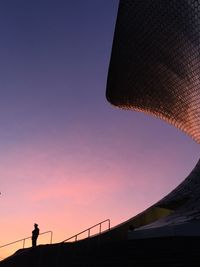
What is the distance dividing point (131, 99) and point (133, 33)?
6400 mm

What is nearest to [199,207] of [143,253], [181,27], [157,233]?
[157,233]

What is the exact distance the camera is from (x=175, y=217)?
23.0 m

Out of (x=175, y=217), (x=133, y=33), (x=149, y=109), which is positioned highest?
(x=133, y=33)

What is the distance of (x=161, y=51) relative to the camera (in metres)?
33.4

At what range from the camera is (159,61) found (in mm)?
34219

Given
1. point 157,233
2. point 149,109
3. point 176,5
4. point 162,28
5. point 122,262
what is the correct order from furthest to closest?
point 149,109, point 162,28, point 176,5, point 157,233, point 122,262

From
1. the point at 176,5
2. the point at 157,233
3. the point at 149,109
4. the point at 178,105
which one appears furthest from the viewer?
the point at 149,109

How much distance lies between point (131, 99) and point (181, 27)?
9049 millimetres

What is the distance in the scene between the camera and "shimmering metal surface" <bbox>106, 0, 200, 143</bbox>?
3062 cm

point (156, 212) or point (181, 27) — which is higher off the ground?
point (181, 27)

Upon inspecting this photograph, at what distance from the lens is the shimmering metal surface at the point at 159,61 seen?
100 feet

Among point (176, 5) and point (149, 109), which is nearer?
point (176, 5)

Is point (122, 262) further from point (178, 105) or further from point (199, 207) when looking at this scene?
point (178, 105)

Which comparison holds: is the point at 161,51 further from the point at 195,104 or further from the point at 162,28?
the point at 195,104
